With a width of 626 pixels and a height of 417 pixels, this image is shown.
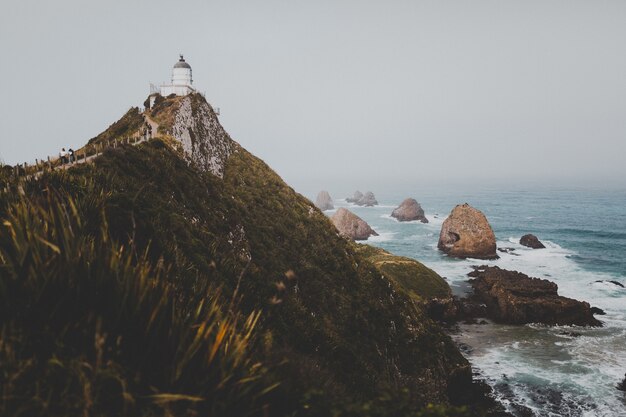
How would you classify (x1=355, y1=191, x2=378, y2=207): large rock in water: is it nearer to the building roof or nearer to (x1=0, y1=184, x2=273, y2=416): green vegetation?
the building roof

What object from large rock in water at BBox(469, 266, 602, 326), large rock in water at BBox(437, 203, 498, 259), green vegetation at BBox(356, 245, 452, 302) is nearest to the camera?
large rock in water at BBox(469, 266, 602, 326)

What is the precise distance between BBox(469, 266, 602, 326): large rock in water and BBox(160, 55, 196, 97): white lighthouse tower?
45.2 m

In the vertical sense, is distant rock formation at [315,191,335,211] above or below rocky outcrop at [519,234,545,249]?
above

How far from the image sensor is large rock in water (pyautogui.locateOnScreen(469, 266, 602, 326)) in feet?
117

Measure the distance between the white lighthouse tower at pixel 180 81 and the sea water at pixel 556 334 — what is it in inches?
1698

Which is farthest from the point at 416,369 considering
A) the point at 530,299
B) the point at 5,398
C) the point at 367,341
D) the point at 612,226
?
the point at 612,226

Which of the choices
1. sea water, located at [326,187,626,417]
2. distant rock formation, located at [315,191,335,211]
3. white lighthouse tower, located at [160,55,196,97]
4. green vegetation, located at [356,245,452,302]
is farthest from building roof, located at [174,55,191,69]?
distant rock formation, located at [315,191,335,211]

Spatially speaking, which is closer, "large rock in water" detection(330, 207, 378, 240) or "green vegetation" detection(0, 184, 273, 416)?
"green vegetation" detection(0, 184, 273, 416)

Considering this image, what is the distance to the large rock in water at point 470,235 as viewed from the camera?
6217 centimetres

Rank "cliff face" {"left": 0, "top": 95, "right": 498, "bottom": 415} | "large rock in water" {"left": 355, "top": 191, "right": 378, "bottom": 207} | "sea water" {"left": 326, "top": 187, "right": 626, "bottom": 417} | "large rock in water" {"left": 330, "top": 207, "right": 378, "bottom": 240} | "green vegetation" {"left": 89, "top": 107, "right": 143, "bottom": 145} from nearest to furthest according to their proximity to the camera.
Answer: "cliff face" {"left": 0, "top": 95, "right": 498, "bottom": 415}
"sea water" {"left": 326, "top": 187, "right": 626, "bottom": 417}
"green vegetation" {"left": 89, "top": 107, "right": 143, "bottom": 145}
"large rock in water" {"left": 330, "top": 207, "right": 378, "bottom": 240}
"large rock in water" {"left": 355, "top": 191, "right": 378, "bottom": 207}

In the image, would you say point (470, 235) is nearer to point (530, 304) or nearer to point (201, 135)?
point (530, 304)

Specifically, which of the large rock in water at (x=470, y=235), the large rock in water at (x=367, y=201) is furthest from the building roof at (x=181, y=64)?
the large rock in water at (x=367, y=201)

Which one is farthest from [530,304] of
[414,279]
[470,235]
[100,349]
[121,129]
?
[121,129]

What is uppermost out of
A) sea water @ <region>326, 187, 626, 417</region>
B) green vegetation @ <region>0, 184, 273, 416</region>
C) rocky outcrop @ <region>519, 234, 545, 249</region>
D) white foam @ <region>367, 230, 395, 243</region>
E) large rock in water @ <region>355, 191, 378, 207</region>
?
green vegetation @ <region>0, 184, 273, 416</region>
